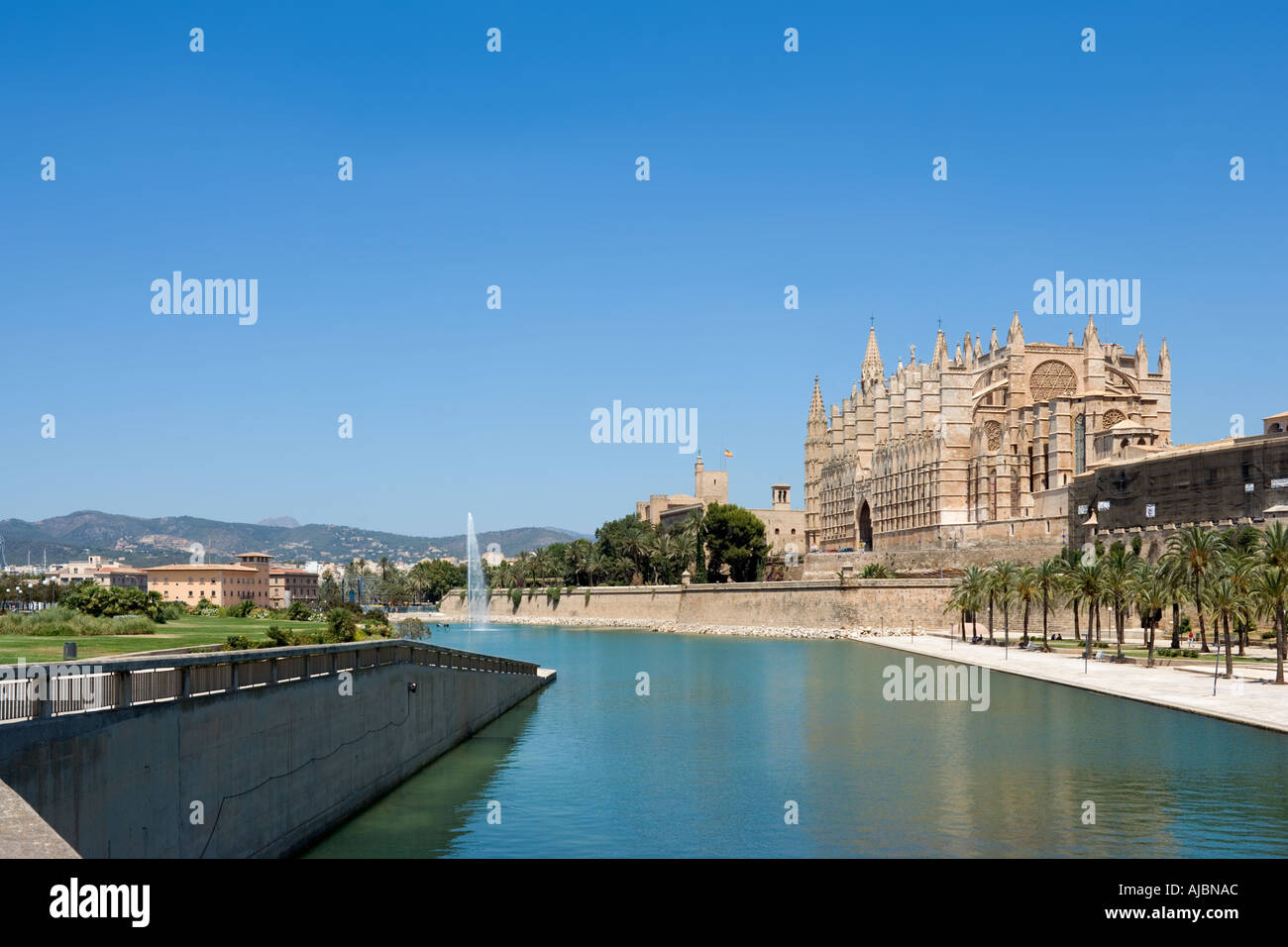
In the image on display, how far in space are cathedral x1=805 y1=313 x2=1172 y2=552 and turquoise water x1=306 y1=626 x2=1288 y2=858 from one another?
→ 142ft

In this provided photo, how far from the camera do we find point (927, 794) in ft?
84.9

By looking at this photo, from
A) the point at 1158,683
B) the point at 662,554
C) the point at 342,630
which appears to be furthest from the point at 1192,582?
the point at 662,554

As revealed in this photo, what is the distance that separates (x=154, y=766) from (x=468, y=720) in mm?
21984

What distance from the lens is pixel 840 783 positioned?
2759cm

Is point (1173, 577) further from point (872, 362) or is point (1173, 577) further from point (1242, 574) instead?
point (872, 362)

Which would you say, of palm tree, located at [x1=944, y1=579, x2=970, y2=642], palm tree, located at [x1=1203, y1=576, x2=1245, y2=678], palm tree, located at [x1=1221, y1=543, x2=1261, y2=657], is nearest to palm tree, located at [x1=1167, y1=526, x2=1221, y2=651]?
palm tree, located at [x1=1221, y1=543, x2=1261, y2=657]

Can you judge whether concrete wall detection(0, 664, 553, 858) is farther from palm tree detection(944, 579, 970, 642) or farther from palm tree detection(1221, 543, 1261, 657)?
palm tree detection(944, 579, 970, 642)

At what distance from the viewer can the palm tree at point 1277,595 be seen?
41.4 meters

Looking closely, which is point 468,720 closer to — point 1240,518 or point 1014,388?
point 1240,518

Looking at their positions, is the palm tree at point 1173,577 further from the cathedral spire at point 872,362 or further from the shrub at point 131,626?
the cathedral spire at point 872,362

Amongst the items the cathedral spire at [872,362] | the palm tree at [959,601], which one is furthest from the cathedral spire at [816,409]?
the palm tree at [959,601]

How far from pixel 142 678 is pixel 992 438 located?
88.8 metres
